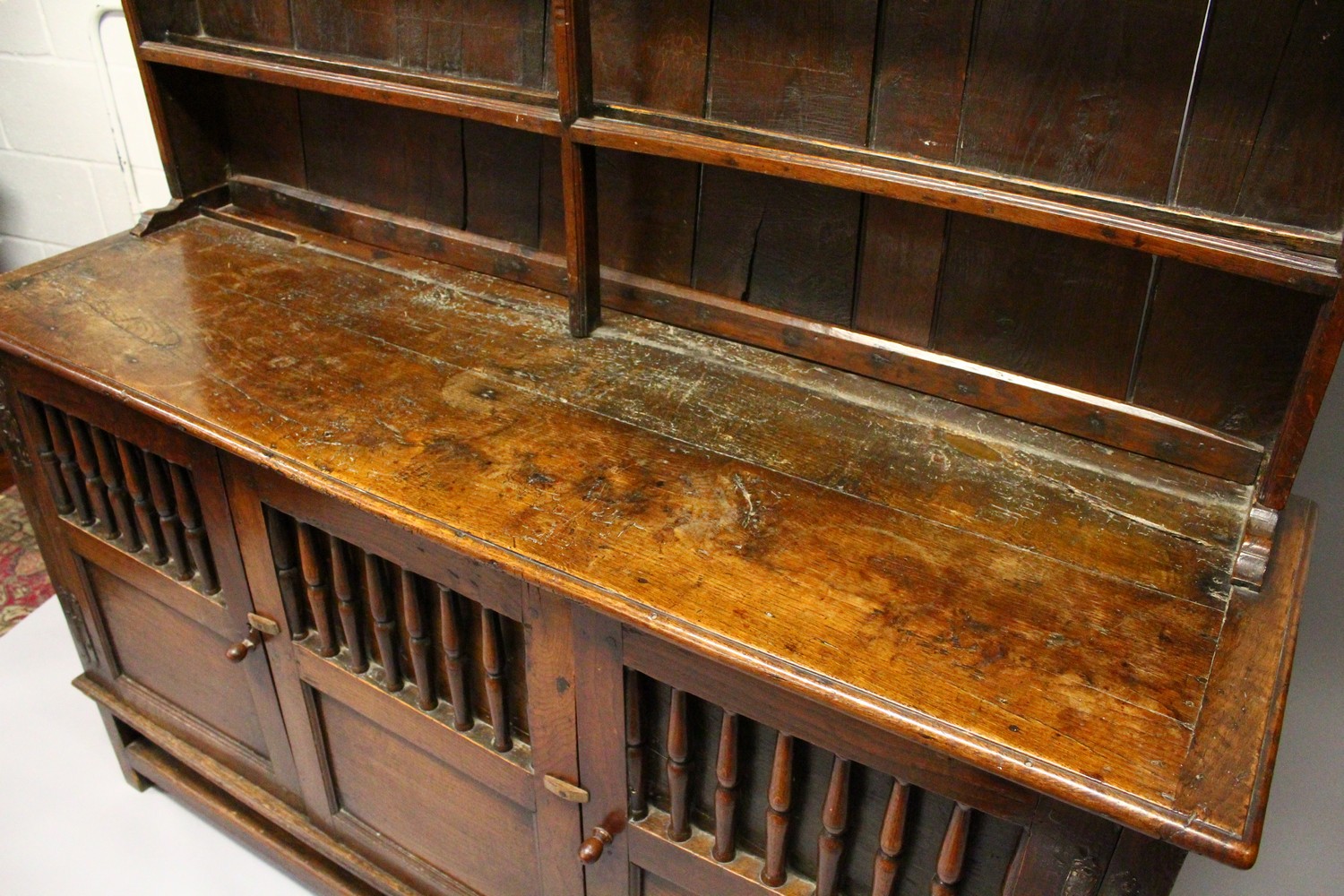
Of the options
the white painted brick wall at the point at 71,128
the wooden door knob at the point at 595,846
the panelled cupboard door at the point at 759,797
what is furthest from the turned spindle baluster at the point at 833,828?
the white painted brick wall at the point at 71,128

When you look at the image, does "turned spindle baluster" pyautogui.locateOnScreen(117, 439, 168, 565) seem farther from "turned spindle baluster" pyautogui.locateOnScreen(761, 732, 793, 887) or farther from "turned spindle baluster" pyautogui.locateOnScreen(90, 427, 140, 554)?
"turned spindle baluster" pyautogui.locateOnScreen(761, 732, 793, 887)

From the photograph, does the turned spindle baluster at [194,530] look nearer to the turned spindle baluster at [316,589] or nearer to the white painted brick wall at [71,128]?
the turned spindle baluster at [316,589]

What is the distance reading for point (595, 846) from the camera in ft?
3.98

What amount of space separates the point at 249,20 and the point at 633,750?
4.10 ft

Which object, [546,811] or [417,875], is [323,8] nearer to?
[546,811]

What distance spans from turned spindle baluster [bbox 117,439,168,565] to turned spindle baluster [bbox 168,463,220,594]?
49 millimetres

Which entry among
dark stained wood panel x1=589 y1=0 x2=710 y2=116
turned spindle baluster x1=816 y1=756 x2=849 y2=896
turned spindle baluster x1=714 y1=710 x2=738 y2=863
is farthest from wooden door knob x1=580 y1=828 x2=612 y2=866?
dark stained wood panel x1=589 y1=0 x2=710 y2=116

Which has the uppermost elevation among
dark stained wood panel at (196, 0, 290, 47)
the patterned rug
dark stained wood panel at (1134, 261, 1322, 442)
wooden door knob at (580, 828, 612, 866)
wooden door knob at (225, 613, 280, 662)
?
dark stained wood panel at (196, 0, 290, 47)

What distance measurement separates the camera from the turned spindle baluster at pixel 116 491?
1.53 m

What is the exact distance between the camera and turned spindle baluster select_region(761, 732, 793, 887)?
1025mm

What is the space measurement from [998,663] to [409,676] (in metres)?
0.82

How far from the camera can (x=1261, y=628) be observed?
919mm

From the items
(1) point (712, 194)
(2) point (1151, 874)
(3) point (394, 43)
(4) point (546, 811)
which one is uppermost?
(3) point (394, 43)

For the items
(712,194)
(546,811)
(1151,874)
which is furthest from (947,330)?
(546,811)
